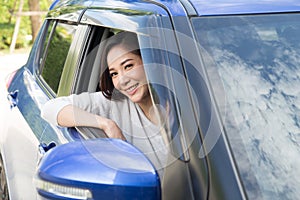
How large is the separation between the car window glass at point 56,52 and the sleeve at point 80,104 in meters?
0.43

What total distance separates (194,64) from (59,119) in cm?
80

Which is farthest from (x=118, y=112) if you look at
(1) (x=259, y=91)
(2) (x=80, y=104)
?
(1) (x=259, y=91)

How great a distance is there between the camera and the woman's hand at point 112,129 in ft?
7.40

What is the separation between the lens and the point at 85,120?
7.72 ft

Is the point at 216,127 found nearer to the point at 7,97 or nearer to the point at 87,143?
the point at 87,143

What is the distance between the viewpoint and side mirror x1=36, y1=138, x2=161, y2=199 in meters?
1.56

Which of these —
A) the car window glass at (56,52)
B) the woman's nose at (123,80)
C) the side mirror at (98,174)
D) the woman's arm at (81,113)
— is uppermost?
the car window glass at (56,52)

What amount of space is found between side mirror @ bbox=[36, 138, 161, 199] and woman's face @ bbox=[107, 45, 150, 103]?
600mm

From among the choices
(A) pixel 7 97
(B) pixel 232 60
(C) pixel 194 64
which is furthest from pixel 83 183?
(A) pixel 7 97

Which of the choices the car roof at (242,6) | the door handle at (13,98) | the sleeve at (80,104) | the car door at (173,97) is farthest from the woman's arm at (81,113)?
the door handle at (13,98)

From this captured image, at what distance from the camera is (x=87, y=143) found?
5.57 ft

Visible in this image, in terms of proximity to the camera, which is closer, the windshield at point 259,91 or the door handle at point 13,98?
the windshield at point 259,91

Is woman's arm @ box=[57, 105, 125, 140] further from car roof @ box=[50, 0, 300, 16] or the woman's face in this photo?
car roof @ box=[50, 0, 300, 16]

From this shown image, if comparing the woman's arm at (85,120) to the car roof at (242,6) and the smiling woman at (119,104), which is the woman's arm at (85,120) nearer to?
the smiling woman at (119,104)
